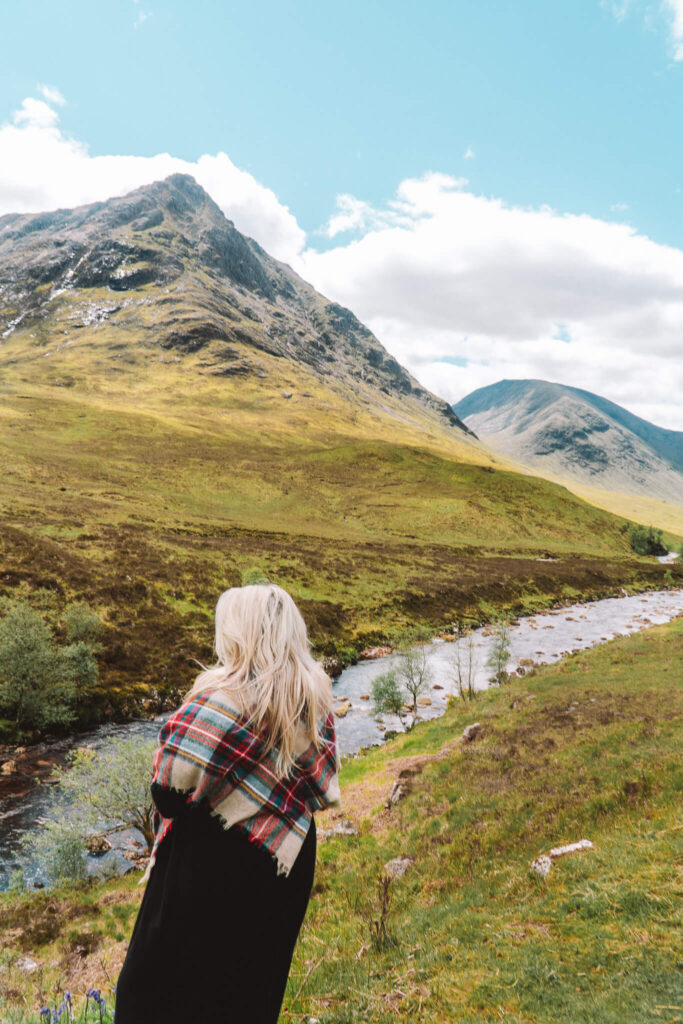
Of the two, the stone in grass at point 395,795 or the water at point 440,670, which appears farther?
the water at point 440,670

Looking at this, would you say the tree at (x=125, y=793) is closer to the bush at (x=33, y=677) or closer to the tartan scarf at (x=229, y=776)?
the bush at (x=33, y=677)

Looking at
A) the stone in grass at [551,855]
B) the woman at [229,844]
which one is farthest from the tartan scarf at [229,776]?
the stone in grass at [551,855]

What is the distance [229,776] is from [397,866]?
42.0ft

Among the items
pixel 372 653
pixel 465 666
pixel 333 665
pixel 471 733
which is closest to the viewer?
pixel 471 733

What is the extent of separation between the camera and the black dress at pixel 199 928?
11.2 feet

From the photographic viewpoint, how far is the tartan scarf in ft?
11.4

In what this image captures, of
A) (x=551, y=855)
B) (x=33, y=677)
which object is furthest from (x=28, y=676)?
(x=551, y=855)

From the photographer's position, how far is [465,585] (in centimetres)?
7262

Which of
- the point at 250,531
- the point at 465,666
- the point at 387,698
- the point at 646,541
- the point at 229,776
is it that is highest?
the point at 229,776

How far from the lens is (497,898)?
981cm

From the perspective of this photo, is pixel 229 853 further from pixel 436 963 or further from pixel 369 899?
pixel 369 899

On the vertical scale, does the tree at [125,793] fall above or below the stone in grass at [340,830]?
below

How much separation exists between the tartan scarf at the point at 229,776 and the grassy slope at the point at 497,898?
424cm

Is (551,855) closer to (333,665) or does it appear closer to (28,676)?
(28,676)
